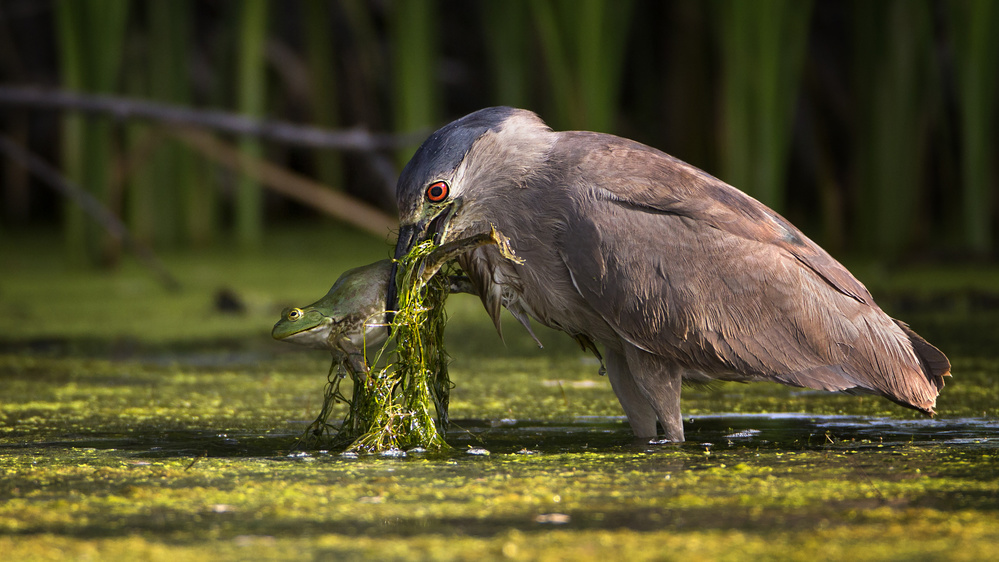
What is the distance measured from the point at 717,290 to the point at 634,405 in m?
0.39

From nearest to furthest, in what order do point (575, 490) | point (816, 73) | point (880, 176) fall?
point (575, 490)
point (880, 176)
point (816, 73)

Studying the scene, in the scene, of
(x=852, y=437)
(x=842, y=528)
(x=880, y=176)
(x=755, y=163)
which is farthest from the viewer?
(x=880, y=176)

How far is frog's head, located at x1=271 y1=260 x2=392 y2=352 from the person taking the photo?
10.7 ft

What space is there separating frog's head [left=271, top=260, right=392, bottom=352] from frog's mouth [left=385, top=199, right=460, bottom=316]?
4 centimetres

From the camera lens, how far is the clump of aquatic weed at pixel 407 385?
3.08m

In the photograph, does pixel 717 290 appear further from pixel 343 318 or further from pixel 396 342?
pixel 343 318

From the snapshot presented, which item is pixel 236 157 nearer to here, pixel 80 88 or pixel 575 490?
pixel 80 88

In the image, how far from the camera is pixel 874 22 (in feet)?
24.0

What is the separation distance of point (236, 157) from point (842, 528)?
6012mm

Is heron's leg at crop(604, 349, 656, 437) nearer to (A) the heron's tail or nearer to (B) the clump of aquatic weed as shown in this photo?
(B) the clump of aquatic weed

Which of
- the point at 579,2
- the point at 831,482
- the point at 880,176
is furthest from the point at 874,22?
the point at 831,482

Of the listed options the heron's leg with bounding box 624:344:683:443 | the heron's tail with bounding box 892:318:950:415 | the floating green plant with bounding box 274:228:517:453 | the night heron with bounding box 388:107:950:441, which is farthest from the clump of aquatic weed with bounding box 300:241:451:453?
the heron's tail with bounding box 892:318:950:415

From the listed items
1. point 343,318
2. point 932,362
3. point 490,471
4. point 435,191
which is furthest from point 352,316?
point 932,362

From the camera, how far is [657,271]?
321cm
